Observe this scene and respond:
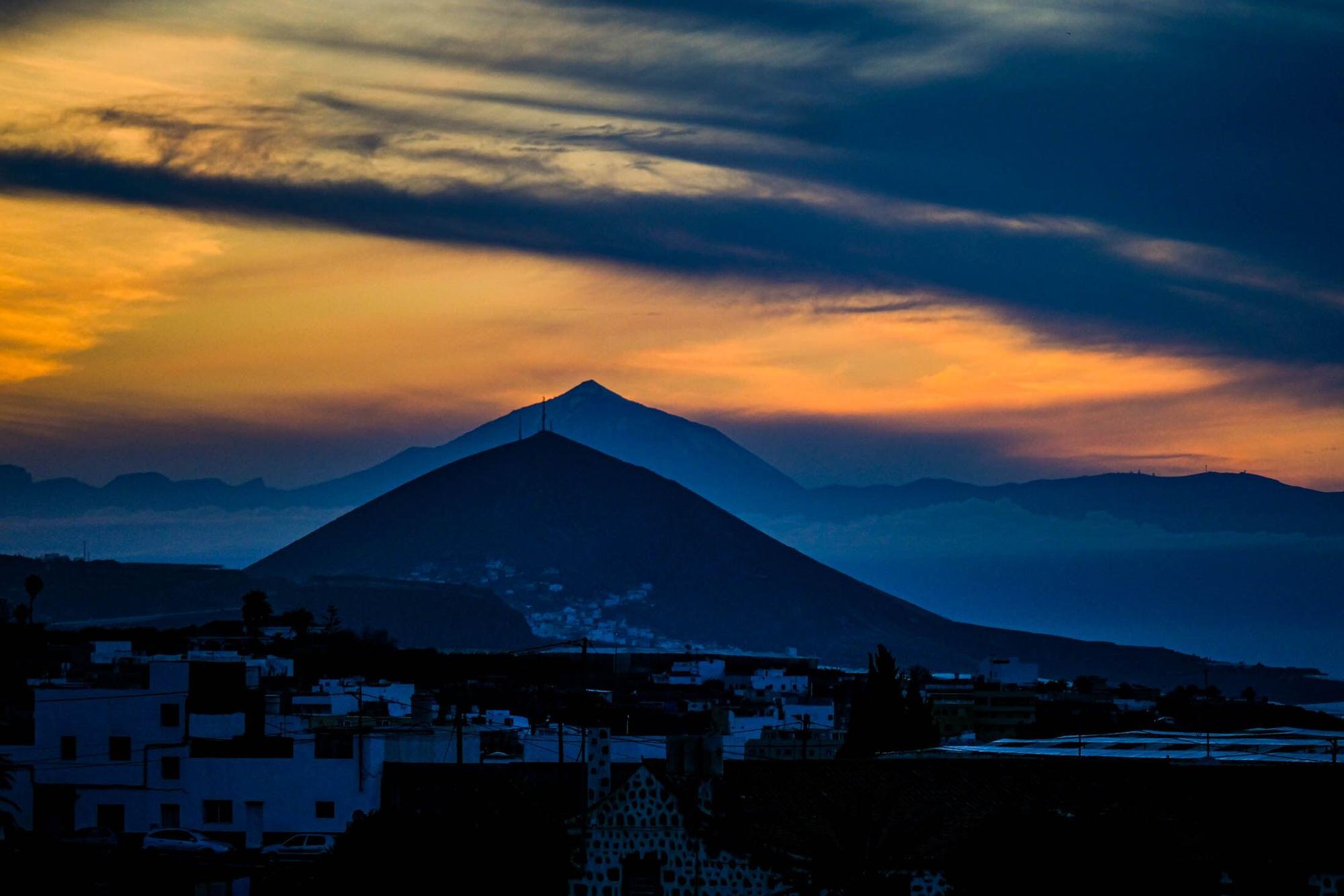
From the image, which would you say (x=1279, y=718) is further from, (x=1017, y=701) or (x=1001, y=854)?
(x=1001, y=854)

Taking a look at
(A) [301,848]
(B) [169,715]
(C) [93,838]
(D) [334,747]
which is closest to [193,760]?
(B) [169,715]

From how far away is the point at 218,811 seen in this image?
66812 millimetres

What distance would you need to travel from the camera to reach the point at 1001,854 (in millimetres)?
29234

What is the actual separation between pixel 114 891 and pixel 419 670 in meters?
120

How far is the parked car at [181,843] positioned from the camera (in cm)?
6031

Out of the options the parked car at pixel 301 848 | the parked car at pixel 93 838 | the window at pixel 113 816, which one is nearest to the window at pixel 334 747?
the parked car at pixel 301 848

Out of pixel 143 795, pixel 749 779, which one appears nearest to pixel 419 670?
pixel 143 795

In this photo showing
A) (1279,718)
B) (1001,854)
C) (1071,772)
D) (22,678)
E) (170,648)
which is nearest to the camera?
(1001,854)

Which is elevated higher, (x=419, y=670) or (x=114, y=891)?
(x=419, y=670)

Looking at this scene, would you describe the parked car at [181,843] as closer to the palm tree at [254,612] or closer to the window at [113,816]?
the window at [113,816]

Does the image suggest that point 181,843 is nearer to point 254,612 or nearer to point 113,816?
point 113,816

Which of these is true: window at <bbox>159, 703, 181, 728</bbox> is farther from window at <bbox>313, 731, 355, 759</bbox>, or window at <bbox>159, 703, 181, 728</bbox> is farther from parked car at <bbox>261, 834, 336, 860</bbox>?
parked car at <bbox>261, 834, 336, 860</bbox>

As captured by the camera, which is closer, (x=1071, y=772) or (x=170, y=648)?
(x=1071, y=772)

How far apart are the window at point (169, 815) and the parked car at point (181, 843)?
2.97 metres
